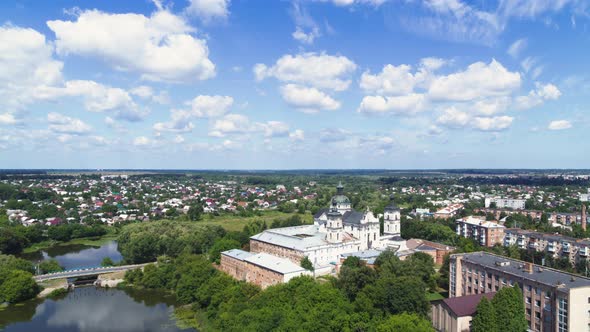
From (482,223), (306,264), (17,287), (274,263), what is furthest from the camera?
(482,223)

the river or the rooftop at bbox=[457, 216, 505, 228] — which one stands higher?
the rooftop at bbox=[457, 216, 505, 228]

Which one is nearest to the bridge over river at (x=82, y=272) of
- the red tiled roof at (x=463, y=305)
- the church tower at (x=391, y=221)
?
the church tower at (x=391, y=221)

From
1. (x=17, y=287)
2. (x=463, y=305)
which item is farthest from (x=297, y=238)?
(x=17, y=287)

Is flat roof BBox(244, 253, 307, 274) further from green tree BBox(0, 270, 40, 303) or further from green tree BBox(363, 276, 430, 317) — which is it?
green tree BBox(0, 270, 40, 303)

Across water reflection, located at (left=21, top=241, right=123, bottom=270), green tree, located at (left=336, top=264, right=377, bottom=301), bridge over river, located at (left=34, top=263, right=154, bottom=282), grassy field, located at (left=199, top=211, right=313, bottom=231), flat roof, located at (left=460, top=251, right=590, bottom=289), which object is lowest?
water reflection, located at (left=21, top=241, right=123, bottom=270)

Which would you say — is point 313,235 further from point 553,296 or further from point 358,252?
point 553,296

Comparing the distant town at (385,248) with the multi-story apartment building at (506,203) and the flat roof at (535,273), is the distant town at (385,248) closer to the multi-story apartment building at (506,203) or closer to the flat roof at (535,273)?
the flat roof at (535,273)

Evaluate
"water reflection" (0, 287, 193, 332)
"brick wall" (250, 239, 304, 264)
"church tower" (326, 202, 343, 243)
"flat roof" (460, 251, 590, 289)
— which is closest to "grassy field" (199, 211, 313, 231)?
"brick wall" (250, 239, 304, 264)

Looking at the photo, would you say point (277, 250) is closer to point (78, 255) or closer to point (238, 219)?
point (78, 255)
